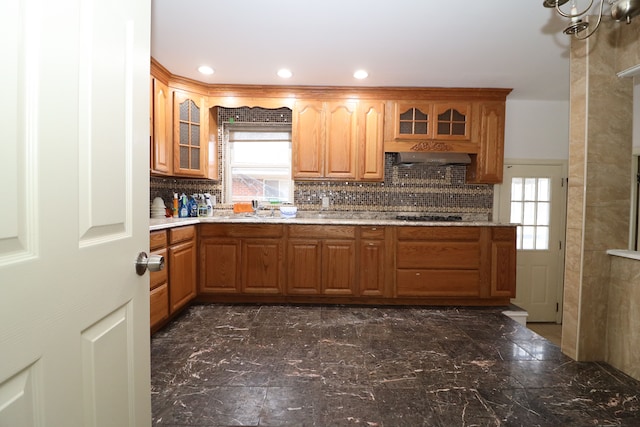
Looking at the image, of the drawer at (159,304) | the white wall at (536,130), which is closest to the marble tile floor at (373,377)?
the drawer at (159,304)

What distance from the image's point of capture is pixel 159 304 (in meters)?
2.58

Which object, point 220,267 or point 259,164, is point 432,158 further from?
point 220,267

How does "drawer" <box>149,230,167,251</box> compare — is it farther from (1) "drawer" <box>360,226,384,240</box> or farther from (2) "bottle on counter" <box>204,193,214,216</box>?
(1) "drawer" <box>360,226,384,240</box>

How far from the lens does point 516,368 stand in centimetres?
214

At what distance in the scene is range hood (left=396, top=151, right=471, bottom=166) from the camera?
3.63m

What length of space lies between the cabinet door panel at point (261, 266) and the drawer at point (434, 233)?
1315 millimetres

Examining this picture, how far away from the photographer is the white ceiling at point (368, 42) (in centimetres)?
225

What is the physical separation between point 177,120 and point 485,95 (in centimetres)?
336

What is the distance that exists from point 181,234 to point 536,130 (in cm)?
425

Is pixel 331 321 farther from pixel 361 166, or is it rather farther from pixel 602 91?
pixel 602 91

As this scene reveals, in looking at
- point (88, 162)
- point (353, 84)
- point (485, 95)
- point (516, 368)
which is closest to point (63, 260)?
point (88, 162)

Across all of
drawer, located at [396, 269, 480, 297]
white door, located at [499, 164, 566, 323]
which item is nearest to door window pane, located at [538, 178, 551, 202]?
white door, located at [499, 164, 566, 323]

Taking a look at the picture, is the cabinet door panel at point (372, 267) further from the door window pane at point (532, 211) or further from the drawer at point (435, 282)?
the door window pane at point (532, 211)

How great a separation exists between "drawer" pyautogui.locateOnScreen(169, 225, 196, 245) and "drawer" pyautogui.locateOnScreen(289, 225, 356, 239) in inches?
38.3
